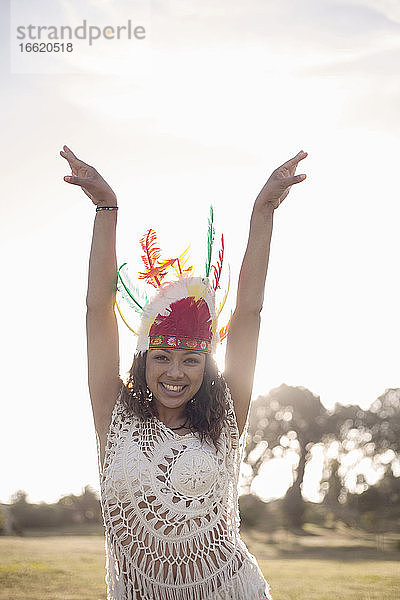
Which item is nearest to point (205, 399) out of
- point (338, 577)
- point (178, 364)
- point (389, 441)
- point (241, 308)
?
point (178, 364)

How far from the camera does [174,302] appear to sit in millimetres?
2678

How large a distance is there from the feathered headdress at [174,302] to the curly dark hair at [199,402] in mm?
78

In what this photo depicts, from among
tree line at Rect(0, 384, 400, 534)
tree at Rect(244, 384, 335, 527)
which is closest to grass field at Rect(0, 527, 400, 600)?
tree line at Rect(0, 384, 400, 534)

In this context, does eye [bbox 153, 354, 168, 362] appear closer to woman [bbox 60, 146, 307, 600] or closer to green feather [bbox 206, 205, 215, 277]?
woman [bbox 60, 146, 307, 600]

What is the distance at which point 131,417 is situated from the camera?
254 centimetres

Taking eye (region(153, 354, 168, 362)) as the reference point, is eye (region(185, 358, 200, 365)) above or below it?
below

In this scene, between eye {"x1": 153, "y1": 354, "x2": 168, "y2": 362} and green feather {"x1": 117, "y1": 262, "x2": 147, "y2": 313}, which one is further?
green feather {"x1": 117, "y1": 262, "x2": 147, "y2": 313}

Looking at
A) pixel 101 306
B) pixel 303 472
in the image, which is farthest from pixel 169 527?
pixel 303 472

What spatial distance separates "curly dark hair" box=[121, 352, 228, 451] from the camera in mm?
2549

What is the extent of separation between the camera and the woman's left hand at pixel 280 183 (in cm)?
261

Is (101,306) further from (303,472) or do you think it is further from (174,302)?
(303,472)

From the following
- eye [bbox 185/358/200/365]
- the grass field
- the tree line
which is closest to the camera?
eye [bbox 185/358/200/365]

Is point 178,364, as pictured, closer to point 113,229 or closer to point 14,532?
point 113,229

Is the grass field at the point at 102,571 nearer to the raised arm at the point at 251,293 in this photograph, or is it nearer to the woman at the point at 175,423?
the woman at the point at 175,423
